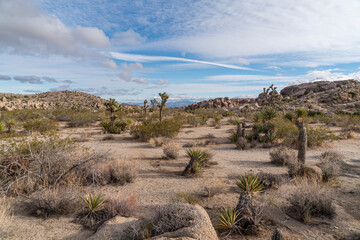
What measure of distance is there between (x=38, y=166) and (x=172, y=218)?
483cm

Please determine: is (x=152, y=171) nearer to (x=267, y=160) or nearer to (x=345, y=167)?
(x=267, y=160)

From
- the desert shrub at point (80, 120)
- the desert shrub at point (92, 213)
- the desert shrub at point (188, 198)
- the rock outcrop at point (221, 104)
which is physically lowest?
the desert shrub at point (188, 198)

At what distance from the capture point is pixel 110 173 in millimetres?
7594

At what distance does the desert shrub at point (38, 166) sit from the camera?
5.97 m

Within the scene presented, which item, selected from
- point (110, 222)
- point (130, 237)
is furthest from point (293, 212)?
point (110, 222)

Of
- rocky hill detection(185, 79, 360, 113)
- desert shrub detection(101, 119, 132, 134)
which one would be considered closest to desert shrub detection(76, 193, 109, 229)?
desert shrub detection(101, 119, 132, 134)

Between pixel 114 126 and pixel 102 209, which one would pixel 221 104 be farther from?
pixel 102 209

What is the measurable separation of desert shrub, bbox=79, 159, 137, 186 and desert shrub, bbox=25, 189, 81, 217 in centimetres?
157

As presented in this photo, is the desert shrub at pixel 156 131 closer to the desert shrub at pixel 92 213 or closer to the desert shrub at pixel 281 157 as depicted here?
the desert shrub at pixel 281 157

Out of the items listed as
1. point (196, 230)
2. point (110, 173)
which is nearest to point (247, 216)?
point (196, 230)

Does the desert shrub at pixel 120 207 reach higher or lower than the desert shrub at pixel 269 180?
higher

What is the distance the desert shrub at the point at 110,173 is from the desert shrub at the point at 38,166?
261 mm

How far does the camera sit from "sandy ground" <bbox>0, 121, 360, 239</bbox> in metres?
4.48

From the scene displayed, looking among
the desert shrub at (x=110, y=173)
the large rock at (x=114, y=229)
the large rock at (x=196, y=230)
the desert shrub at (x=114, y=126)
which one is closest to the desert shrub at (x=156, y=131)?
the desert shrub at (x=114, y=126)
